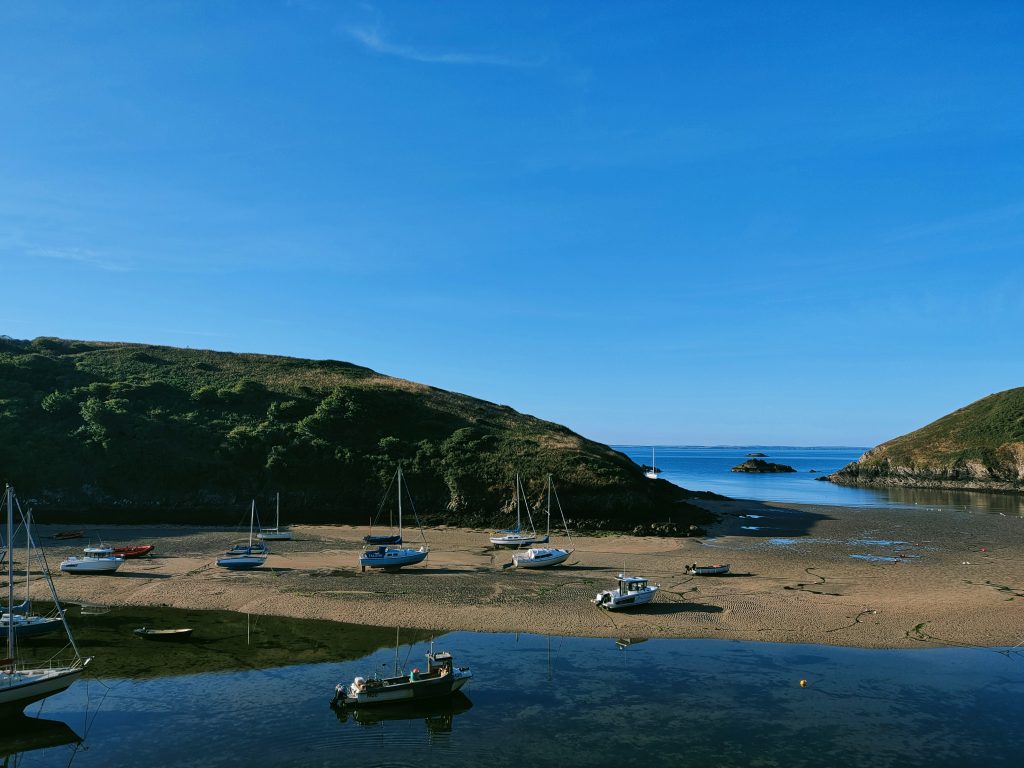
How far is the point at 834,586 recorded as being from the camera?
4494cm

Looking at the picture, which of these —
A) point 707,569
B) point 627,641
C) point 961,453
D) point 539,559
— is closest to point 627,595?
point 627,641

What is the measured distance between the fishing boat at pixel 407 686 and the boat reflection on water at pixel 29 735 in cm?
902

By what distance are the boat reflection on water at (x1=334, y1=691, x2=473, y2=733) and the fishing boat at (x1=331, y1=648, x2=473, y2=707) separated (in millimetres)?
201

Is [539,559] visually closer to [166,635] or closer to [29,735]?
[166,635]

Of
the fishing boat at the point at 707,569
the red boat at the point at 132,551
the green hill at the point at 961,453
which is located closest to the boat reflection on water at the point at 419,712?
the fishing boat at the point at 707,569

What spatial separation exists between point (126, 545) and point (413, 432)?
41.4 meters

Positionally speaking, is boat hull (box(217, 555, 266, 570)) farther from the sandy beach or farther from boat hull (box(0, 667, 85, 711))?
boat hull (box(0, 667, 85, 711))

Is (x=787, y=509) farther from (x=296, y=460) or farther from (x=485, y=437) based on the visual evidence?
(x=296, y=460)

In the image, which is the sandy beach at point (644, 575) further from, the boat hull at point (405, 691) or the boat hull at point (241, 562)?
the boat hull at point (405, 691)

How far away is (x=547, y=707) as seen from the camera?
25859 millimetres

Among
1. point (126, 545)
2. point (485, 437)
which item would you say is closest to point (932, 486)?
point (485, 437)

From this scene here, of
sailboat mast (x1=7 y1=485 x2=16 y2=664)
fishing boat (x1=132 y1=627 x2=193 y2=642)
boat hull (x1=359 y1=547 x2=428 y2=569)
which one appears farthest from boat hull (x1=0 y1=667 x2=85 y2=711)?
boat hull (x1=359 y1=547 x2=428 y2=569)

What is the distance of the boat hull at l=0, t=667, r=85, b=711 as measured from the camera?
24312mm

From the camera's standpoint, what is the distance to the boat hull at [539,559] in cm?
5053
